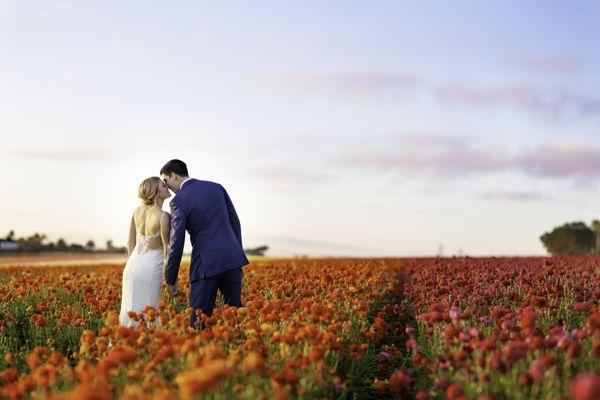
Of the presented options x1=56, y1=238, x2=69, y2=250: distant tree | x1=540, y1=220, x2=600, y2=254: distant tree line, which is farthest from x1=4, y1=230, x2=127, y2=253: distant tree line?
x1=540, y1=220, x2=600, y2=254: distant tree line

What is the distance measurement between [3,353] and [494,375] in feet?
19.5

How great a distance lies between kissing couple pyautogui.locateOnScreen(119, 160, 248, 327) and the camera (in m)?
7.66

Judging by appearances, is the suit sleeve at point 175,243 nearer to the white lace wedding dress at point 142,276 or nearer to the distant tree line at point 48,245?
the white lace wedding dress at point 142,276

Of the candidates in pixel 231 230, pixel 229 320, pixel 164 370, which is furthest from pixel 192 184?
pixel 164 370

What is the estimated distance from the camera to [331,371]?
505cm

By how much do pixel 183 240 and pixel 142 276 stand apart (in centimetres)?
99

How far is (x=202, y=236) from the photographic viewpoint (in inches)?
306

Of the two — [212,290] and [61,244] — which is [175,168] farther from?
[61,244]

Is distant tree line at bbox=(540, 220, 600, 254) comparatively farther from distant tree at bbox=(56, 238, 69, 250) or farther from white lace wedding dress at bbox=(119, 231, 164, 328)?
white lace wedding dress at bbox=(119, 231, 164, 328)

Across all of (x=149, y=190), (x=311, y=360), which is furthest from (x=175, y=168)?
(x=311, y=360)

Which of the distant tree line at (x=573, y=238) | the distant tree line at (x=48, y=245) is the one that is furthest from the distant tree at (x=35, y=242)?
the distant tree line at (x=573, y=238)

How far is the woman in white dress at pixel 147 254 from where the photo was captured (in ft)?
26.3

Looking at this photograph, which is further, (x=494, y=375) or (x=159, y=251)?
(x=159, y=251)

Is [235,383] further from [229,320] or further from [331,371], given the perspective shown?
[229,320]
